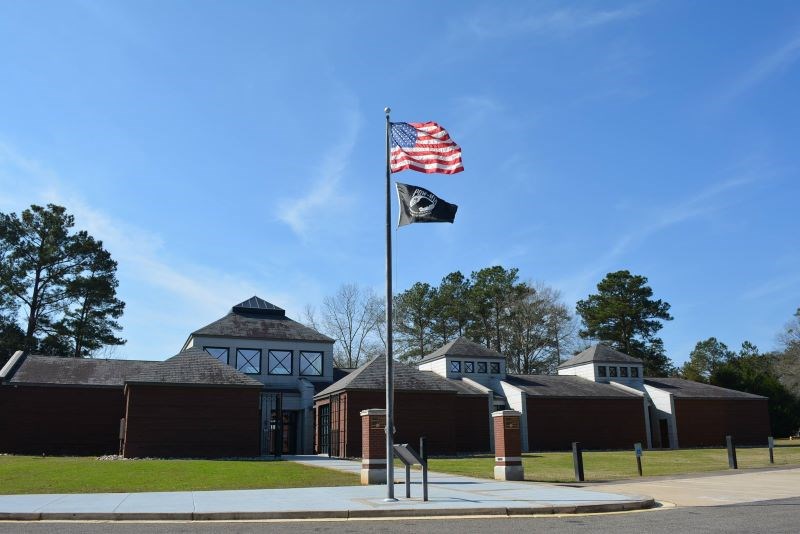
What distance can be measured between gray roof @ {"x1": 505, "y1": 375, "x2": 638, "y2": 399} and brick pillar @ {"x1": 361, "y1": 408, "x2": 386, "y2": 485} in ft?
95.7

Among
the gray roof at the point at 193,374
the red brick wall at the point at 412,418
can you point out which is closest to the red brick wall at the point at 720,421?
the red brick wall at the point at 412,418

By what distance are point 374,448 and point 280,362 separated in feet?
91.0

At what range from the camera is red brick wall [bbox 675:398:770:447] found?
1967 inches

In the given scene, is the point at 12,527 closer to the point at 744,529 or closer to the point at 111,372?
the point at 744,529

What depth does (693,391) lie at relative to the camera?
170 feet

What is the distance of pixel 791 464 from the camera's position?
2778cm

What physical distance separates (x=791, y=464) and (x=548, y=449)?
19.5 m

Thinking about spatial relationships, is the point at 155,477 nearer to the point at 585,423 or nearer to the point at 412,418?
the point at 412,418

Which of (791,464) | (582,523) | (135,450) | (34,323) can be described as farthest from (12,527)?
(34,323)

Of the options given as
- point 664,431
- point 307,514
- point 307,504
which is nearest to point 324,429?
point 307,504

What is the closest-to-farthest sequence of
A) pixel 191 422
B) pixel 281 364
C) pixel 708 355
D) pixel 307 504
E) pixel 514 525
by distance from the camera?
pixel 514 525
pixel 307 504
pixel 191 422
pixel 281 364
pixel 708 355

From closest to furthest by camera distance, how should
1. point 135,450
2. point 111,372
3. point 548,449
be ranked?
1. point 135,450
2. point 111,372
3. point 548,449

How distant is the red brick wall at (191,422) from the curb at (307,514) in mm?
20082

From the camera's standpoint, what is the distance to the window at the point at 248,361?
44184mm
